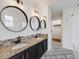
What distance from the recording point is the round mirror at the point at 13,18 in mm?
2467

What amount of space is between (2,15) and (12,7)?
516mm

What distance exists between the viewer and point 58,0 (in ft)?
13.6

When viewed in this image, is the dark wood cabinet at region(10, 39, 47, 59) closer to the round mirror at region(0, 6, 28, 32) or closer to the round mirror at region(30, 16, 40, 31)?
the round mirror at region(0, 6, 28, 32)

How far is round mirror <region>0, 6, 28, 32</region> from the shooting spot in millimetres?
2467

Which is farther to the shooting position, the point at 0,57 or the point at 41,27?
the point at 41,27

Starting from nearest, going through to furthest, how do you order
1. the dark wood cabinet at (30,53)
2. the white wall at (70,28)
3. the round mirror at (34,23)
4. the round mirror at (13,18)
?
the dark wood cabinet at (30,53) < the round mirror at (13,18) < the round mirror at (34,23) < the white wall at (70,28)

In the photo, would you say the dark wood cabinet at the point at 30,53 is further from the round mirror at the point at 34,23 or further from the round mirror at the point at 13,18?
the round mirror at the point at 34,23

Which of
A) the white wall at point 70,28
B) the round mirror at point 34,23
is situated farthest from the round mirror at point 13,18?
the white wall at point 70,28

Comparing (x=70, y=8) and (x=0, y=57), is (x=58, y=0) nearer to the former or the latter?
(x=70, y=8)

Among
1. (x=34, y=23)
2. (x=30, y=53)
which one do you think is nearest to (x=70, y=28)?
(x=34, y=23)

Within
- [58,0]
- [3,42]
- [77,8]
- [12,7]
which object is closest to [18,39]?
[3,42]

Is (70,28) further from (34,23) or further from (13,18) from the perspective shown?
(13,18)

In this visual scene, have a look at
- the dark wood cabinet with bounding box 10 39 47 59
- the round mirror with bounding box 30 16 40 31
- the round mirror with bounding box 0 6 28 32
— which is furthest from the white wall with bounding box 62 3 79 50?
the round mirror with bounding box 0 6 28 32

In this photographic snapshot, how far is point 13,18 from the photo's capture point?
2869mm
